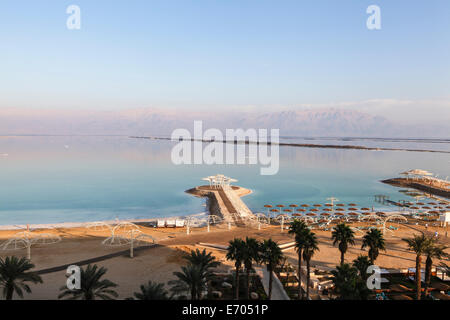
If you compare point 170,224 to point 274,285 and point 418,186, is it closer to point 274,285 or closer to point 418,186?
point 274,285

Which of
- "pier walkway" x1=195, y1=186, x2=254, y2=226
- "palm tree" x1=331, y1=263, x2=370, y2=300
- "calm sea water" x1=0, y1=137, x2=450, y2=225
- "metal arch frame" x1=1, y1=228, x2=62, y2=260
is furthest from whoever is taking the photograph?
"calm sea water" x1=0, y1=137, x2=450, y2=225

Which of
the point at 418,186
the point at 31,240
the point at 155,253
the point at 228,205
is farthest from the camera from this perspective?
the point at 418,186

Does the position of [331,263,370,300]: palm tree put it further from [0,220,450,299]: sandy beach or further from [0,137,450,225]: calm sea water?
[0,137,450,225]: calm sea water

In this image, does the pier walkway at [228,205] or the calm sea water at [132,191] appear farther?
the calm sea water at [132,191]

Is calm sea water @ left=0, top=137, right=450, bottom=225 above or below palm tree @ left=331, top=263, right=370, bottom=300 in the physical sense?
below

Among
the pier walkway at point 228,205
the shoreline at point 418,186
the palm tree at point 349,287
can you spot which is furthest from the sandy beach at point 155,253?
the shoreline at point 418,186

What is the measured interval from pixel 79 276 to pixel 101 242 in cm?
2260

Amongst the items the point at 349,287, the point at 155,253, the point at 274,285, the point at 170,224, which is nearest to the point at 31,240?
the point at 155,253

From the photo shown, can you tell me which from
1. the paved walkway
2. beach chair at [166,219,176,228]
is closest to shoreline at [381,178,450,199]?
beach chair at [166,219,176,228]

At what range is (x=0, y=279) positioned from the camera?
22.2 metres

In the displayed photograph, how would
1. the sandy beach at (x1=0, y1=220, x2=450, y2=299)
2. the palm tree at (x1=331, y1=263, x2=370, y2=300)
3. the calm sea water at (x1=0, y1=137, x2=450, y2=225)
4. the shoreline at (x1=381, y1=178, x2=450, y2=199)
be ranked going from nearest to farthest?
the palm tree at (x1=331, y1=263, x2=370, y2=300) < the sandy beach at (x1=0, y1=220, x2=450, y2=299) < the calm sea water at (x1=0, y1=137, x2=450, y2=225) < the shoreline at (x1=381, y1=178, x2=450, y2=199)

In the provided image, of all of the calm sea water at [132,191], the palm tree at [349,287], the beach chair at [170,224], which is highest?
the palm tree at [349,287]

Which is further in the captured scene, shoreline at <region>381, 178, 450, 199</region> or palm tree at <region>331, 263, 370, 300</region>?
shoreline at <region>381, 178, 450, 199</region>

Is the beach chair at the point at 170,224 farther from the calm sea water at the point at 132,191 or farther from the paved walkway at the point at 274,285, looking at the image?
the paved walkway at the point at 274,285
